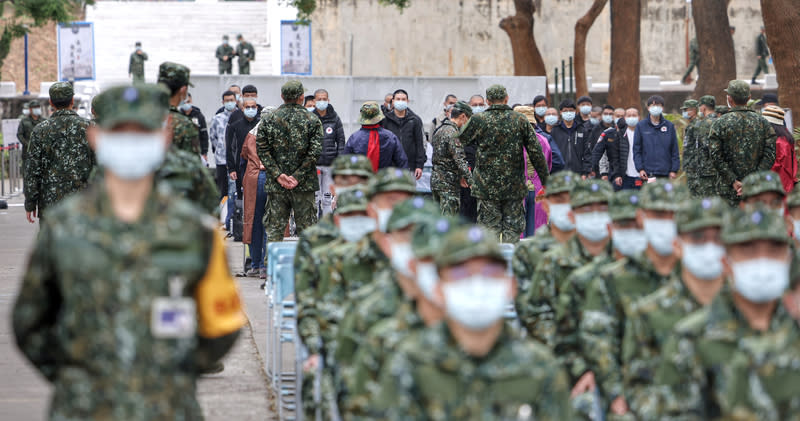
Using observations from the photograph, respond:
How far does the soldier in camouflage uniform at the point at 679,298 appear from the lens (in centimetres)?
520

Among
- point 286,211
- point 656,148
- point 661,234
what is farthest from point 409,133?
point 661,234

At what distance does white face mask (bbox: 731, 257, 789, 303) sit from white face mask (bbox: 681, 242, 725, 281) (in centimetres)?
64

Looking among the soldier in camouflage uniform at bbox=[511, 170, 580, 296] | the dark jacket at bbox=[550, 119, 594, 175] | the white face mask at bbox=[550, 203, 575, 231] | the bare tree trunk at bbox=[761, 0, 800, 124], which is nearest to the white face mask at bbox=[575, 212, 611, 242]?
the soldier in camouflage uniform at bbox=[511, 170, 580, 296]

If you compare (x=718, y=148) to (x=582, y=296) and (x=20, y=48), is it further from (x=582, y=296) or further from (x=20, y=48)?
(x=20, y=48)

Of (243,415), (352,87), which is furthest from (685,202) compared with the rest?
(352,87)

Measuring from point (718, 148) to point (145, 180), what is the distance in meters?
9.21

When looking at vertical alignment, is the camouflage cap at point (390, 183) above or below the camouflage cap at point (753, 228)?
above

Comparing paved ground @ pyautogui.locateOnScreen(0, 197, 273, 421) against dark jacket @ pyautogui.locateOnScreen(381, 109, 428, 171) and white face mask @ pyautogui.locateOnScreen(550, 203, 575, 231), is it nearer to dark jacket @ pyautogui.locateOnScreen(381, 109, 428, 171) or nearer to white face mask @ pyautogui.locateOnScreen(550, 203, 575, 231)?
white face mask @ pyautogui.locateOnScreen(550, 203, 575, 231)

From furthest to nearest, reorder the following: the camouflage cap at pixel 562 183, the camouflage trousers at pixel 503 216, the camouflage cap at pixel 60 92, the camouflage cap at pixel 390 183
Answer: the camouflage trousers at pixel 503 216, the camouflage cap at pixel 60 92, the camouflage cap at pixel 562 183, the camouflage cap at pixel 390 183

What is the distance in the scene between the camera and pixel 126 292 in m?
4.05

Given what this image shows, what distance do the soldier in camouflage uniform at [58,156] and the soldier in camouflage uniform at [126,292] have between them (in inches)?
264

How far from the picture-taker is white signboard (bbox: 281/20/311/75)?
31.2 meters

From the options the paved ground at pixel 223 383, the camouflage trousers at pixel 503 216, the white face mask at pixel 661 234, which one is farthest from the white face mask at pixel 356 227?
the camouflage trousers at pixel 503 216

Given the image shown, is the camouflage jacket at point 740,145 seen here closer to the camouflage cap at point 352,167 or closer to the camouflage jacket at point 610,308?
the camouflage cap at point 352,167
